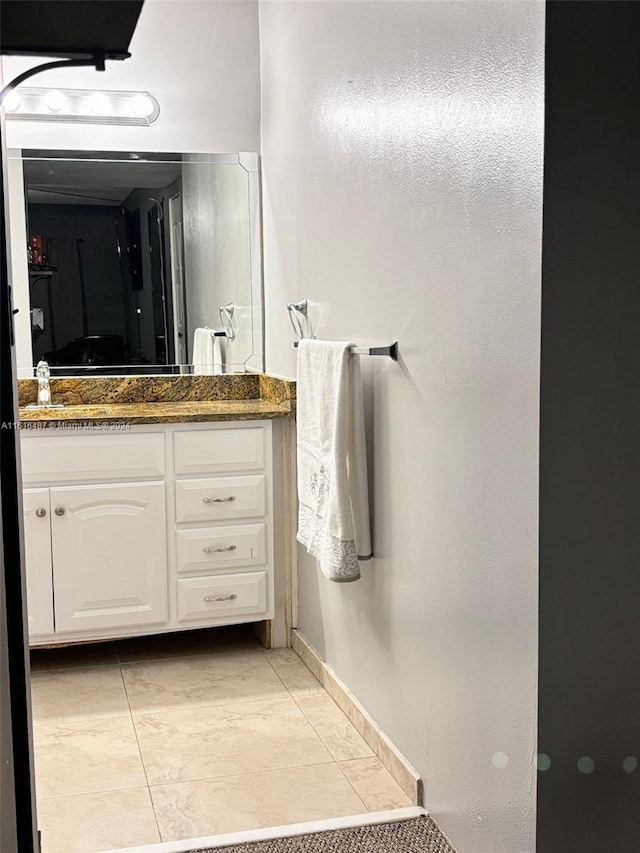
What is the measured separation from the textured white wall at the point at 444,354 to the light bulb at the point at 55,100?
0.98 m

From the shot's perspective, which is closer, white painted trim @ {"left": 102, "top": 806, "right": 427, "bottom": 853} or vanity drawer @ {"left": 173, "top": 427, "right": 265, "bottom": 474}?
white painted trim @ {"left": 102, "top": 806, "right": 427, "bottom": 853}

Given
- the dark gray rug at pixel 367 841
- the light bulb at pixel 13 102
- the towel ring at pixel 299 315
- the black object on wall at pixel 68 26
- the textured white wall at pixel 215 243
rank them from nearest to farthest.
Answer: the black object on wall at pixel 68 26 → the dark gray rug at pixel 367 841 → the towel ring at pixel 299 315 → the light bulb at pixel 13 102 → the textured white wall at pixel 215 243

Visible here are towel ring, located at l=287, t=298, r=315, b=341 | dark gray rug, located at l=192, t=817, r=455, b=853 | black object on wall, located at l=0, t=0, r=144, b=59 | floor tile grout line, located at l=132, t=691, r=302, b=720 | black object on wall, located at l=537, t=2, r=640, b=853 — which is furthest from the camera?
towel ring, located at l=287, t=298, r=315, b=341

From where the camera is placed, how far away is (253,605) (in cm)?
312

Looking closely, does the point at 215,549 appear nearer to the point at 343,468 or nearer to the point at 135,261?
the point at 343,468

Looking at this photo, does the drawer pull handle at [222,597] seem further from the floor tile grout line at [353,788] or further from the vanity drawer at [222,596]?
the floor tile grout line at [353,788]

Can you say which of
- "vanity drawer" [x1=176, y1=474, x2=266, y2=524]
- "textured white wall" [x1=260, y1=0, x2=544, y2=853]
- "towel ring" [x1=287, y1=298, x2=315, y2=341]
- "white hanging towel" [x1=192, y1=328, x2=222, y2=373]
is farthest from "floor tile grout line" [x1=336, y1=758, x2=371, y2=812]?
"white hanging towel" [x1=192, y1=328, x2=222, y2=373]

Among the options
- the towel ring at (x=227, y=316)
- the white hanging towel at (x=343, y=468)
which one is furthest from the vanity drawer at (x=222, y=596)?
the towel ring at (x=227, y=316)

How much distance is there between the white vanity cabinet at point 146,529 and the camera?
9.51ft

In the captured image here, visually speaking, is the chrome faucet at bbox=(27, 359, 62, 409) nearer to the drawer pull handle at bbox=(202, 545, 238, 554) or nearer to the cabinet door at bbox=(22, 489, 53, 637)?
the cabinet door at bbox=(22, 489, 53, 637)

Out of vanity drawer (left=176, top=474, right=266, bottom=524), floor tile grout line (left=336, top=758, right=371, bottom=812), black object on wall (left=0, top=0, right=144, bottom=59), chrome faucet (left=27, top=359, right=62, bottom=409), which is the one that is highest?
black object on wall (left=0, top=0, right=144, bottom=59)

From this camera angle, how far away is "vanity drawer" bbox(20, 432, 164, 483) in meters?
2.86

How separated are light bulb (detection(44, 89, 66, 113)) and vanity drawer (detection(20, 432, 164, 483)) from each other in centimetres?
117

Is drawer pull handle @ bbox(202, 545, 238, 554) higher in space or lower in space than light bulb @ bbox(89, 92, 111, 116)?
lower
